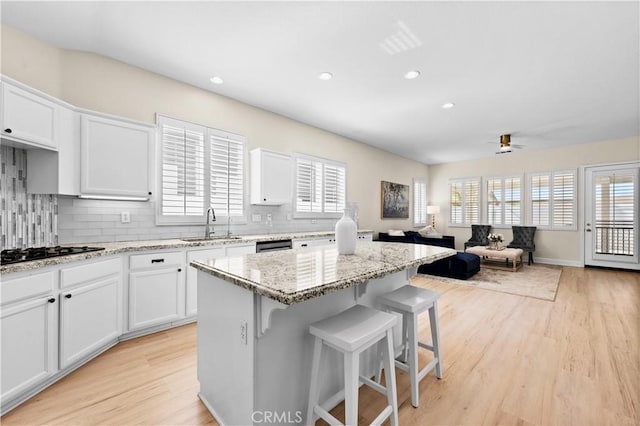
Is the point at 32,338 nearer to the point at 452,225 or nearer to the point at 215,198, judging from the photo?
the point at 215,198

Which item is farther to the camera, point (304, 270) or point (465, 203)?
point (465, 203)

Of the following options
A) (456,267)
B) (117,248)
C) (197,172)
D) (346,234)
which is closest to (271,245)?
(197,172)

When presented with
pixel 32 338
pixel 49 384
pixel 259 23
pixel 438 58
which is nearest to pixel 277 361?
pixel 32 338

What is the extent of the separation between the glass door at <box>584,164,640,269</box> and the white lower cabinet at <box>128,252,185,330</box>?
26.8 feet

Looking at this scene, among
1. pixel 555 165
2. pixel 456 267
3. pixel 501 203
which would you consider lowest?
pixel 456 267

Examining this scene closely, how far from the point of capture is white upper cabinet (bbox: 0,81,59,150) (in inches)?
76.0

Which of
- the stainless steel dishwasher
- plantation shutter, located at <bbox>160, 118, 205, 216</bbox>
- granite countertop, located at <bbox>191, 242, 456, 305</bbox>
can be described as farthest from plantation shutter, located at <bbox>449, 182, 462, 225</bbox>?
plantation shutter, located at <bbox>160, 118, 205, 216</bbox>

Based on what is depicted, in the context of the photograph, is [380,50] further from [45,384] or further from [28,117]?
[45,384]

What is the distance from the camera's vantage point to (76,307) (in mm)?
2074

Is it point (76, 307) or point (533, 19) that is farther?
point (533, 19)

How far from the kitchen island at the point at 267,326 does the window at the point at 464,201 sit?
23.0 feet

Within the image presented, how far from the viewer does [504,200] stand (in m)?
7.35

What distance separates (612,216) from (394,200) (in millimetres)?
4506

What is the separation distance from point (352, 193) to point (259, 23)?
3.92m
